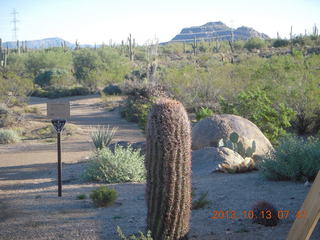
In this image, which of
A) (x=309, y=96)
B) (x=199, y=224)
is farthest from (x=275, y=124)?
(x=199, y=224)

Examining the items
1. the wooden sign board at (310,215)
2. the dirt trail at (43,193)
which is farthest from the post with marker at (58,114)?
→ the wooden sign board at (310,215)

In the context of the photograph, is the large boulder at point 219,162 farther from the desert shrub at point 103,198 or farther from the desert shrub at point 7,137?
the desert shrub at point 7,137

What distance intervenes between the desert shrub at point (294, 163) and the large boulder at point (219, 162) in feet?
5.08

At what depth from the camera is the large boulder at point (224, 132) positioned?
11.7 meters

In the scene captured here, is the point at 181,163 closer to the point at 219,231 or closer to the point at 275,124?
the point at 219,231

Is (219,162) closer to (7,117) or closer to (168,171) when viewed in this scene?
(168,171)

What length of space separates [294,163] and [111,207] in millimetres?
3318

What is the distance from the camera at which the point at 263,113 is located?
14.5m

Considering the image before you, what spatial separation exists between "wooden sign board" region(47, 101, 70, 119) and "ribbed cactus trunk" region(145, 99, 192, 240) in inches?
155

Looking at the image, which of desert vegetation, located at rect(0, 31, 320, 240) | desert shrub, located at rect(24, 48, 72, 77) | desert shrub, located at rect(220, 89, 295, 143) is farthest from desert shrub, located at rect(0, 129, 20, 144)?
desert shrub, located at rect(24, 48, 72, 77)

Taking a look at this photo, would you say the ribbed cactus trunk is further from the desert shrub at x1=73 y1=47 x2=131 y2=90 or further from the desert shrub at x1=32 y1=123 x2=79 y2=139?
the desert shrub at x1=73 y1=47 x2=131 y2=90

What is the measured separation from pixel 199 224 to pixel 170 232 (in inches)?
43.9

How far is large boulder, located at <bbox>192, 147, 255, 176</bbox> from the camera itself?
32.3 feet

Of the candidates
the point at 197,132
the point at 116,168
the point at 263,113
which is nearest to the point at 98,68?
the point at 263,113
